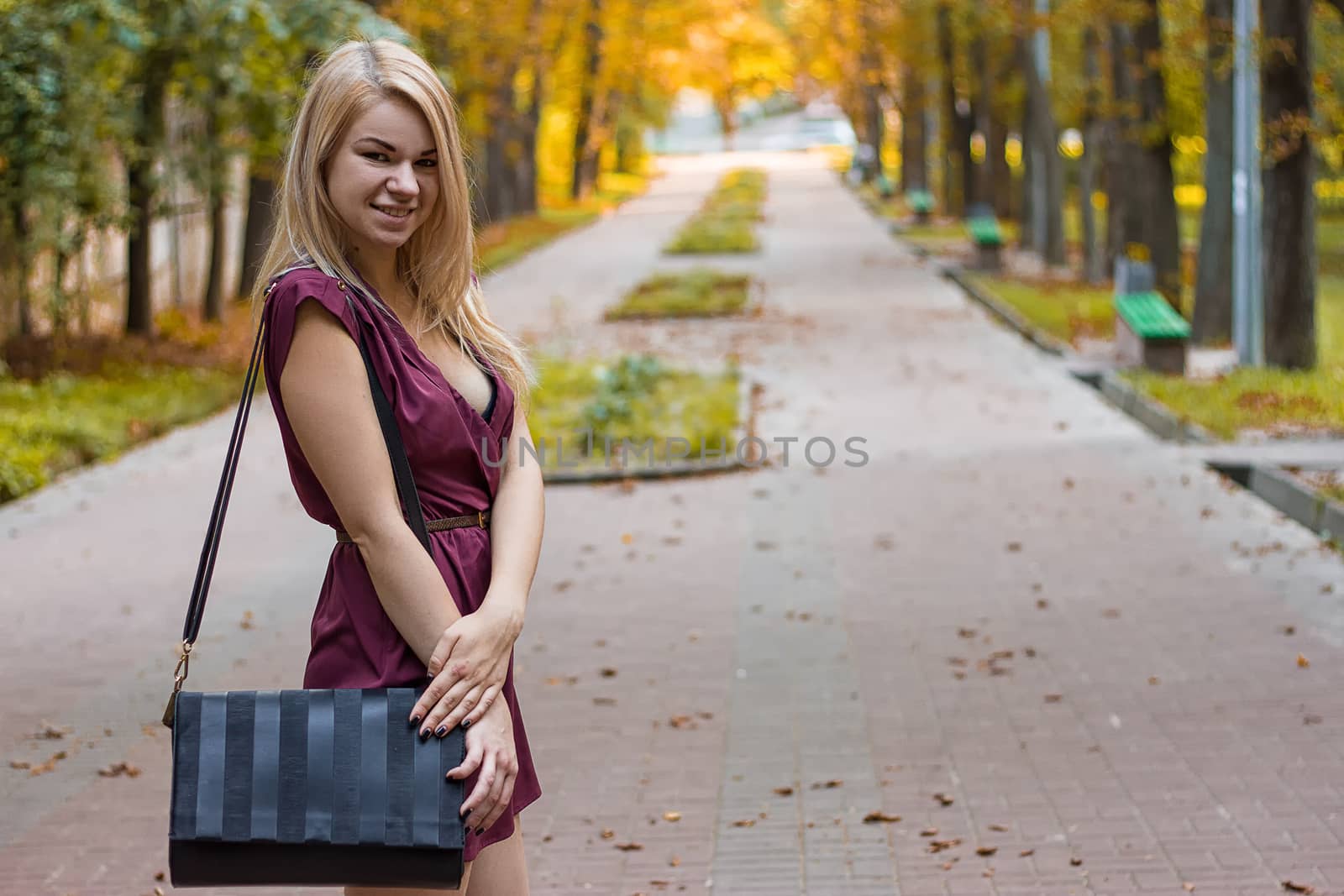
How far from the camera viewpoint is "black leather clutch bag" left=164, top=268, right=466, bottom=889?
2.55m

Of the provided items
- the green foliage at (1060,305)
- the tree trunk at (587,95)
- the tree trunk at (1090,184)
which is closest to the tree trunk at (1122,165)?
the tree trunk at (1090,184)

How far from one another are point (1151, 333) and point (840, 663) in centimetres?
930

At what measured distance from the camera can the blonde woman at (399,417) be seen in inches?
103

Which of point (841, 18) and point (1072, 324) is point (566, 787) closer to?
point (1072, 324)

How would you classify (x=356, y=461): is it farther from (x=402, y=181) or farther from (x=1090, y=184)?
(x=1090, y=184)

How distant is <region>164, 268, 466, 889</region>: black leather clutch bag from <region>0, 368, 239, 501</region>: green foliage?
9.16 m

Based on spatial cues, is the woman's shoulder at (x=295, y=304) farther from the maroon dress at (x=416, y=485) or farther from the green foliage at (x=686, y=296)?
the green foliage at (x=686, y=296)

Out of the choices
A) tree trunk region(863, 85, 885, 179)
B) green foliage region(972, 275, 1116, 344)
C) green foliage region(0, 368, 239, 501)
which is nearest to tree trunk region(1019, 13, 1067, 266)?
green foliage region(972, 275, 1116, 344)

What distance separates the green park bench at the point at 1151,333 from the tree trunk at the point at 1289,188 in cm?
92

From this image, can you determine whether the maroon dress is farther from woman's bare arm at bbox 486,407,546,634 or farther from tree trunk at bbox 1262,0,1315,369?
tree trunk at bbox 1262,0,1315,369

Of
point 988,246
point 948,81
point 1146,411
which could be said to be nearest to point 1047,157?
point 988,246

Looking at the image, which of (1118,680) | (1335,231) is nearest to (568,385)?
(1118,680)

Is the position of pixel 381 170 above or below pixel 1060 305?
above

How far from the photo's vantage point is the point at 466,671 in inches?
104
